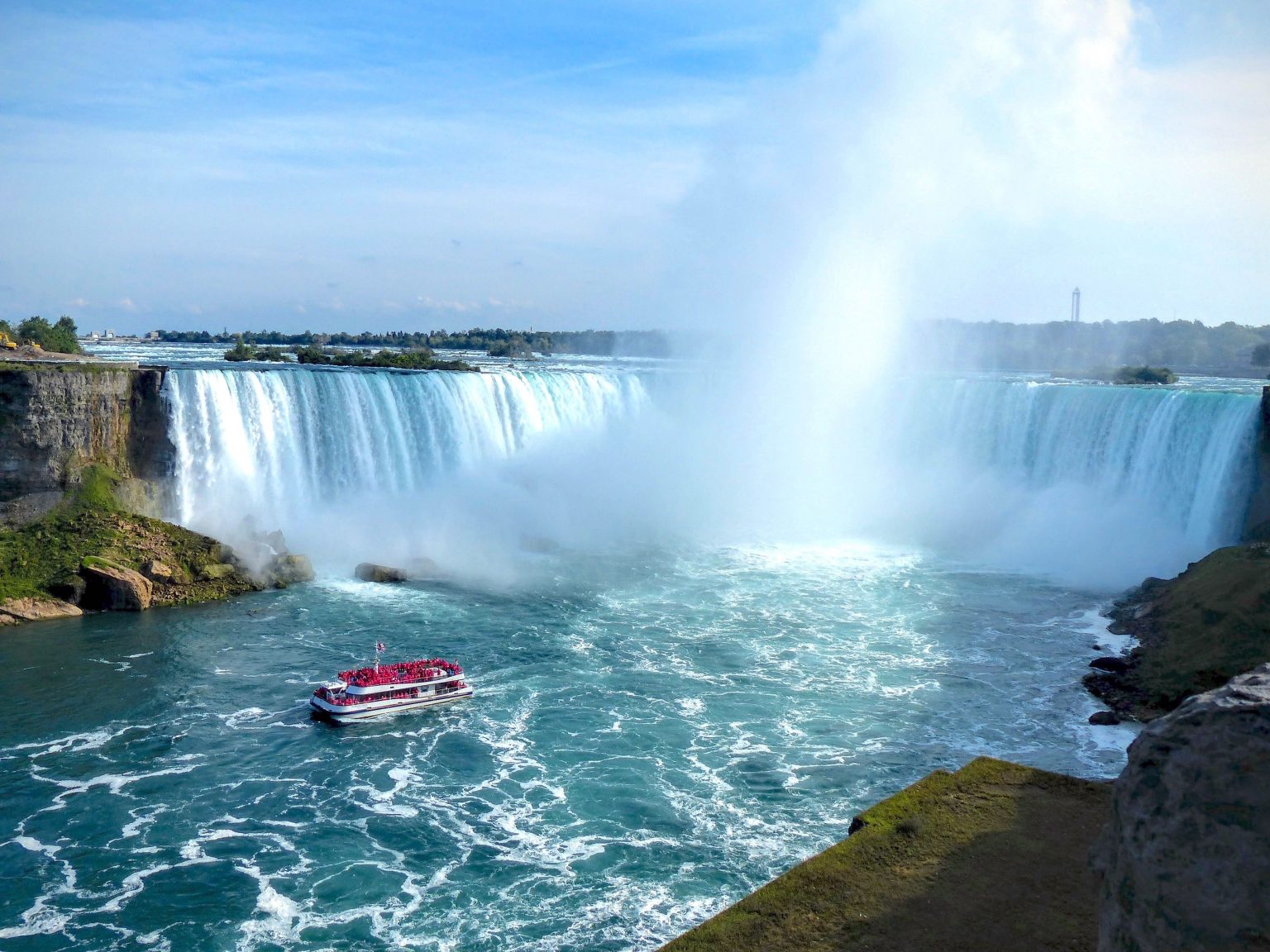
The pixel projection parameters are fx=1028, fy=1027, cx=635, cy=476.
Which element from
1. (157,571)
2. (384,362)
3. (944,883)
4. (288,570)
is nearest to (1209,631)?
(944,883)

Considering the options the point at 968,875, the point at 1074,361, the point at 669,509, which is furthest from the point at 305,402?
the point at 1074,361

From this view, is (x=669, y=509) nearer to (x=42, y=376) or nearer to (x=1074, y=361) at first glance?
(x=42, y=376)

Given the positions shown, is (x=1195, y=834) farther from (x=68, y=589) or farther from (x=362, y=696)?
(x=68, y=589)

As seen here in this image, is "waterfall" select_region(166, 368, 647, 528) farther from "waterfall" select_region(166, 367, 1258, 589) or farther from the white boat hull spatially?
the white boat hull

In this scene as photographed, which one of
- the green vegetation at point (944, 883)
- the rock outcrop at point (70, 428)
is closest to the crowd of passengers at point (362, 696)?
the green vegetation at point (944, 883)

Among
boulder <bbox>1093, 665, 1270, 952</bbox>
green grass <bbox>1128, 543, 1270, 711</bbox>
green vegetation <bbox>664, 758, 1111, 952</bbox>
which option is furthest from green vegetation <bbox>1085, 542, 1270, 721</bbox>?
boulder <bbox>1093, 665, 1270, 952</bbox>
